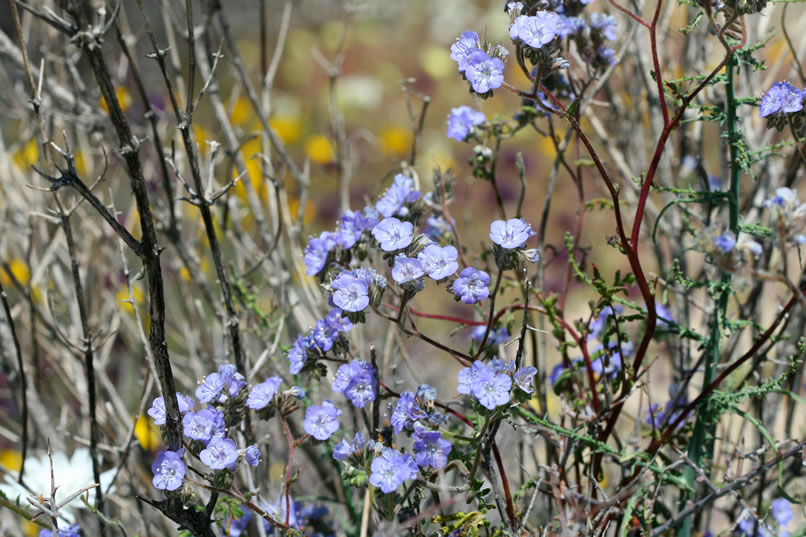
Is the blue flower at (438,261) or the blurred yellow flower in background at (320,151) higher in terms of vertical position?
the blurred yellow flower in background at (320,151)

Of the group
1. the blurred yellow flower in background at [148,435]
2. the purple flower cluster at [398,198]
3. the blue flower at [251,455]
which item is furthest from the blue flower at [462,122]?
the blurred yellow flower in background at [148,435]

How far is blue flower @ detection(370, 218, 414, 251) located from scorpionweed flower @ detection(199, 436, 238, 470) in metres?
0.30

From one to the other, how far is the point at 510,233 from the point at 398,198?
22 cm

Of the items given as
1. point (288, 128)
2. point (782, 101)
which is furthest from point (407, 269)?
point (288, 128)

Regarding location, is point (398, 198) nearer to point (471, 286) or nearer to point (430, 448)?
point (471, 286)

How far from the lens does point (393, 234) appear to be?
997 millimetres

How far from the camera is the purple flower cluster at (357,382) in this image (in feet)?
3.22

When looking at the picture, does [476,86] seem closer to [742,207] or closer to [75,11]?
[75,11]

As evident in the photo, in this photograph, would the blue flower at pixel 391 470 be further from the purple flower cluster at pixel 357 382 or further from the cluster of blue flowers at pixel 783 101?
the cluster of blue flowers at pixel 783 101

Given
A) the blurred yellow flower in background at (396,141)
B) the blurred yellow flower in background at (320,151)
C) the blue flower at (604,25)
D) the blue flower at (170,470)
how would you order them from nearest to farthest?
the blue flower at (170,470), the blue flower at (604,25), the blurred yellow flower in background at (320,151), the blurred yellow flower in background at (396,141)

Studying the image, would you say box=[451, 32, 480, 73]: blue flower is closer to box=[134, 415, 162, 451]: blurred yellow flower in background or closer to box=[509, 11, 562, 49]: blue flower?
box=[509, 11, 562, 49]: blue flower

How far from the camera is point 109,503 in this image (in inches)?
65.4

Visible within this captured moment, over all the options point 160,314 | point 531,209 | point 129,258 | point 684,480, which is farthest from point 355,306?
point 531,209

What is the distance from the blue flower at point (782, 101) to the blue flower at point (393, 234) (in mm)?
457
